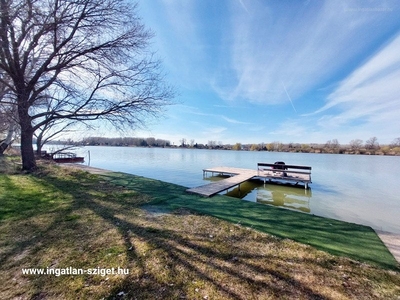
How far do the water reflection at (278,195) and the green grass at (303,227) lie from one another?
3.08 metres

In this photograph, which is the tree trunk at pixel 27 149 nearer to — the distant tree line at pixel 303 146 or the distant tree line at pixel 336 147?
the distant tree line at pixel 303 146

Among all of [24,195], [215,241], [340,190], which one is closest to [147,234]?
[215,241]

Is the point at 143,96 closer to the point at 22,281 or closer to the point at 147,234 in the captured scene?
the point at 147,234

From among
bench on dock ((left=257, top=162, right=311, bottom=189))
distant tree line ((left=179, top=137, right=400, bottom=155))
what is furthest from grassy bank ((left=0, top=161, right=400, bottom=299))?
distant tree line ((left=179, top=137, right=400, bottom=155))

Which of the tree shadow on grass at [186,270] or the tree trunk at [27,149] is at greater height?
the tree trunk at [27,149]

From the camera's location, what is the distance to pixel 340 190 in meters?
9.79

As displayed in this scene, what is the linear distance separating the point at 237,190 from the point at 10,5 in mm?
11289

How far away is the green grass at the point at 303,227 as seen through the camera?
8.98 ft

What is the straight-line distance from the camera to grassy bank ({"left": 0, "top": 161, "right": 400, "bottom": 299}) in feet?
6.00

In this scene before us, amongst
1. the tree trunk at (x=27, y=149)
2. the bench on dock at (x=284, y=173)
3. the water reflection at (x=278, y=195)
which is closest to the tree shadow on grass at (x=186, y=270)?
the water reflection at (x=278, y=195)

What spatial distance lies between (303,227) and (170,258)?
289cm

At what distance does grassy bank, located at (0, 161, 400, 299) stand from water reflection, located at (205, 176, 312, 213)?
144 inches

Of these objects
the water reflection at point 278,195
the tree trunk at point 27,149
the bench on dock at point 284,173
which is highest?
the tree trunk at point 27,149

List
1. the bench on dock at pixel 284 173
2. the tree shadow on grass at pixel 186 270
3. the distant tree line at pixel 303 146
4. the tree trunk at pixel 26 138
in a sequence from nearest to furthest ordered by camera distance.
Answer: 1. the tree shadow on grass at pixel 186 270
2. the tree trunk at pixel 26 138
3. the bench on dock at pixel 284 173
4. the distant tree line at pixel 303 146
